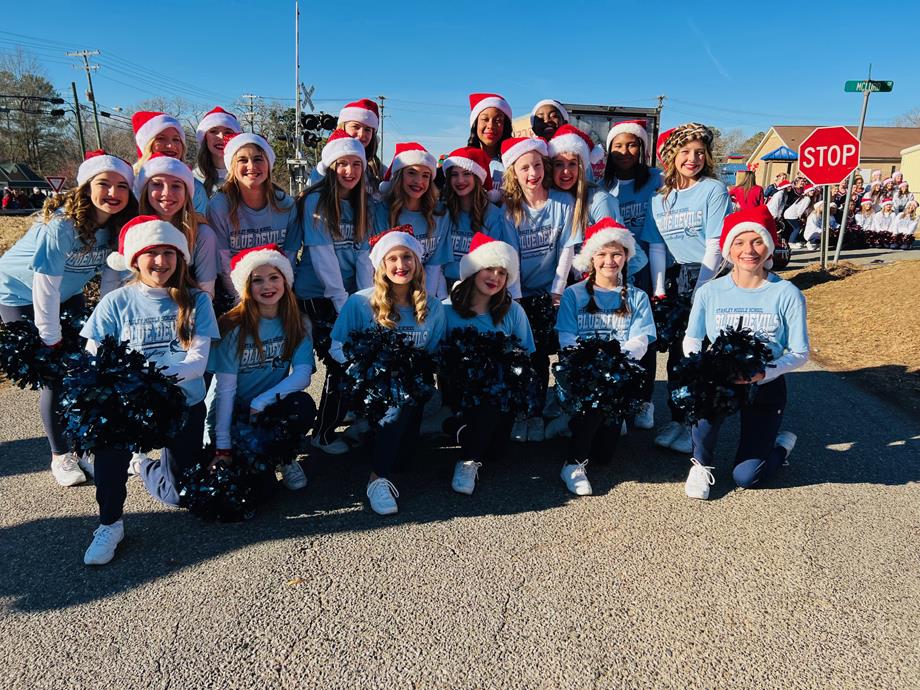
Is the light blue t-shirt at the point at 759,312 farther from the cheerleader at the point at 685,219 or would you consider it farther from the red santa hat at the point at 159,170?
the red santa hat at the point at 159,170

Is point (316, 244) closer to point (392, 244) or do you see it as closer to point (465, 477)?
point (392, 244)

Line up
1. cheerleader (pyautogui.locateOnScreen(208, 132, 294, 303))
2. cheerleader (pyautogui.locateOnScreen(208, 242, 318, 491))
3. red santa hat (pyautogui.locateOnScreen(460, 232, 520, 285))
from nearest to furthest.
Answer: cheerleader (pyautogui.locateOnScreen(208, 242, 318, 491))
red santa hat (pyautogui.locateOnScreen(460, 232, 520, 285))
cheerleader (pyautogui.locateOnScreen(208, 132, 294, 303))

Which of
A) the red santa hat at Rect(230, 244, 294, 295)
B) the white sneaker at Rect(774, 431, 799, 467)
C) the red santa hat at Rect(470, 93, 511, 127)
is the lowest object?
the white sneaker at Rect(774, 431, 799, 467)

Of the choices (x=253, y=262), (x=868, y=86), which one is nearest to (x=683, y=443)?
(x=253, y=262)

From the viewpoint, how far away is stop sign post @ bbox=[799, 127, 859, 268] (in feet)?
33.2

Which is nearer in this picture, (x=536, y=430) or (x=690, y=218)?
(x=690, y=218)

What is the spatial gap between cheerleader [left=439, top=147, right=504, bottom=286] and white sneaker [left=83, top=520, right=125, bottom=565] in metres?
2.50

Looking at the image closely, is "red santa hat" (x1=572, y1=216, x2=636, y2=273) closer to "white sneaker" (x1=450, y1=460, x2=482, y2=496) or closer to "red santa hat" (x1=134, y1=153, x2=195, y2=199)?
"white sneaker" (x1=450, y1=460, x2=482, y2=496)

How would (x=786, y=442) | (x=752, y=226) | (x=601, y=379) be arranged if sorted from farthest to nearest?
(x=786, y=442) < (x=752, y=226) < (x=601, y=379)

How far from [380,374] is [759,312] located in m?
2.19

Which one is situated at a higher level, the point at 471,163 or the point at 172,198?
the point at 471,163

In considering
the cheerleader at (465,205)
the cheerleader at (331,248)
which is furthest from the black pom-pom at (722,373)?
the cheerleader at (331,248)

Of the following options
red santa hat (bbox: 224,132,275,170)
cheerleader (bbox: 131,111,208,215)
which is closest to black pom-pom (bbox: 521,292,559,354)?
red santa hat (bbox: 224,132,275,170)

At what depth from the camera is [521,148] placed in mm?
4133
